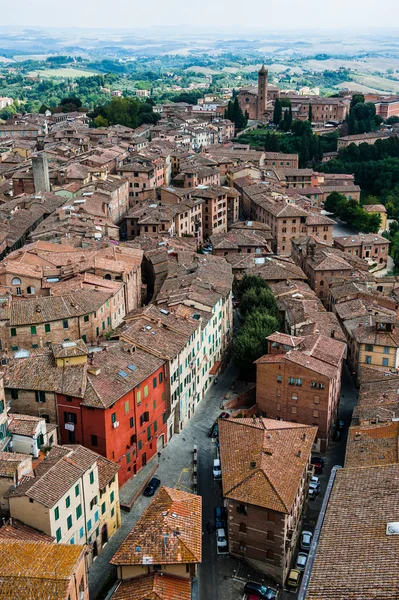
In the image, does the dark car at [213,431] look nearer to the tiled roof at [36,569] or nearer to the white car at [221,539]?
the white car at [221,539]

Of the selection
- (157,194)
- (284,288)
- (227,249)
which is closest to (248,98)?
(157,194)

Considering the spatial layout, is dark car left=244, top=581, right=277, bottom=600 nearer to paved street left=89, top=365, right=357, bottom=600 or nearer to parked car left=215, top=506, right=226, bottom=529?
paved street left=89, top=365, right=357, bottom=600

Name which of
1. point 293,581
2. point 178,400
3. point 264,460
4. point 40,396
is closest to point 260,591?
point 293,581

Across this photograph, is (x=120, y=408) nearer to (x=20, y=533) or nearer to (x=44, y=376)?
(x=44, y=376)

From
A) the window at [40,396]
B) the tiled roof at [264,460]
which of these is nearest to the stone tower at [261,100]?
the tiled roof at [264,460]

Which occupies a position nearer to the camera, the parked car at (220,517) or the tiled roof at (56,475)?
the tiled roof at (56,475)

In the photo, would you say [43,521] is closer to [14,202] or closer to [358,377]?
[358,377]
